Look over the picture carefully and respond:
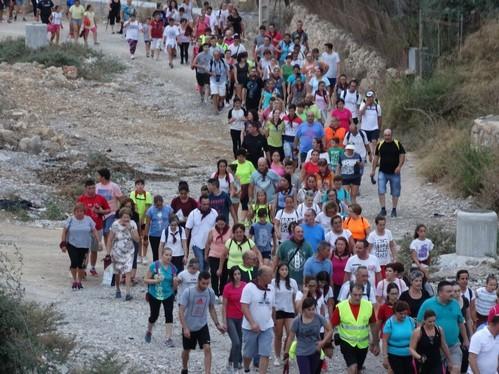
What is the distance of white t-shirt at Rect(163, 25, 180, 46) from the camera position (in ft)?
116

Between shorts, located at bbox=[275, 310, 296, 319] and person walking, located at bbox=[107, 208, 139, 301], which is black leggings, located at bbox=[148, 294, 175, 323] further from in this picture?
person walking, located at bbox=[107, 208, 139, 301]

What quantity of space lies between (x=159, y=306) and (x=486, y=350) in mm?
4145

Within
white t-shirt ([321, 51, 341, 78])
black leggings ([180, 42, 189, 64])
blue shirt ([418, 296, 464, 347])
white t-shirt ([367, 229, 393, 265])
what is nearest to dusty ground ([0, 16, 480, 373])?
black leggings ([180, 42, 189, 64])

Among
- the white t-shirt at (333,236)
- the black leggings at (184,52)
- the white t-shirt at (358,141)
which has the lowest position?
the white t-shirt at (333,236)

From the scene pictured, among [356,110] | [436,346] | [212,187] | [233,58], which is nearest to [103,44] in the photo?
[233,58]

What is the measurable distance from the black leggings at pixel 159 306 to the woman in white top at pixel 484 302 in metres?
3.38

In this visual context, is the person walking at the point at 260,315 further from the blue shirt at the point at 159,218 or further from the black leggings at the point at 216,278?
the blue shirt at the point at 159,218

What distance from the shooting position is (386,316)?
14.2m

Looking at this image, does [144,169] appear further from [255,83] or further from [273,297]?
[273,297]

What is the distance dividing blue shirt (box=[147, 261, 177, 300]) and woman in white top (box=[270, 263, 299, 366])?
51.2 inches

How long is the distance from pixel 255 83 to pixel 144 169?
2.79m

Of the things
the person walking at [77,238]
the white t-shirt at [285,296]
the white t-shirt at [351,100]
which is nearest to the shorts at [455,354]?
the white t-shirt at [285,296]

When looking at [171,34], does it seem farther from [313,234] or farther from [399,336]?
[399,336]

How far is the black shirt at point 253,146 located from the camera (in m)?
22.5
